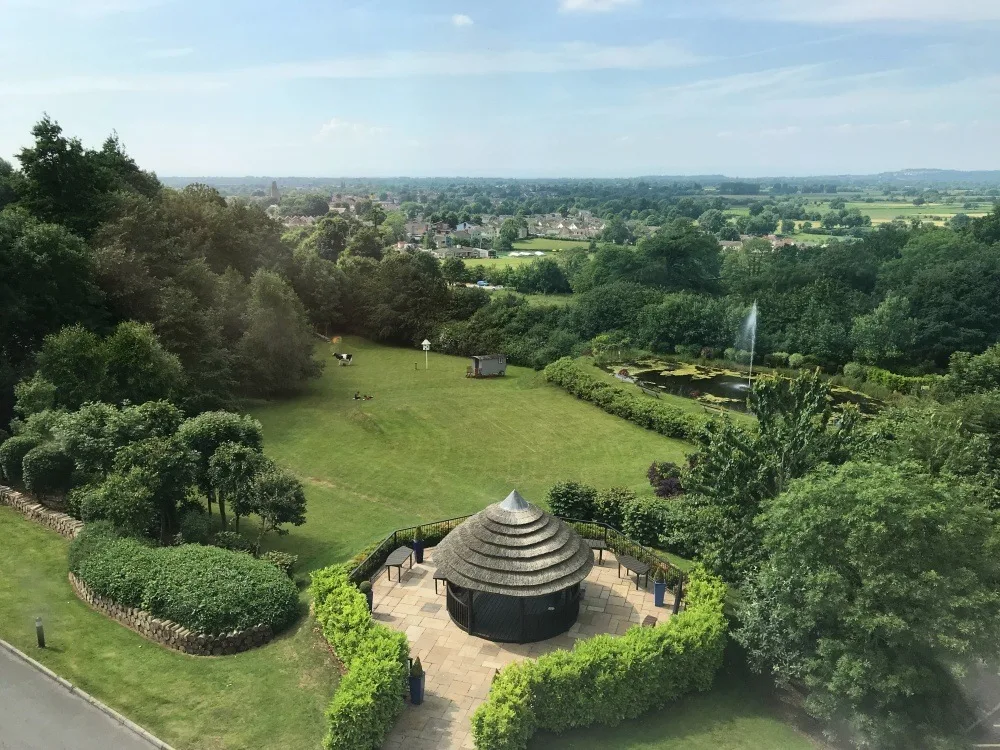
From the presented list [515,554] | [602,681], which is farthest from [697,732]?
[515,554]

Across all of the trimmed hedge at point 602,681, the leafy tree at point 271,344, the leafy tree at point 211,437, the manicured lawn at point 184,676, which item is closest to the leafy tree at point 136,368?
the leafy tree at point 211,437

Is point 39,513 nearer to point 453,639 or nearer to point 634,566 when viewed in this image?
point 453,639

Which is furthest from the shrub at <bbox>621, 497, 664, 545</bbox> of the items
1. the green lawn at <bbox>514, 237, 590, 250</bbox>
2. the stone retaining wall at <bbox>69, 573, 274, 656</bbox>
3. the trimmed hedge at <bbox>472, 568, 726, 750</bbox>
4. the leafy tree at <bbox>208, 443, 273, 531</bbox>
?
the green lawn at <bbox>514, 237, 590, 250</bbox>

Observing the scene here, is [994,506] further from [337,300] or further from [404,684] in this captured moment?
[337,300]

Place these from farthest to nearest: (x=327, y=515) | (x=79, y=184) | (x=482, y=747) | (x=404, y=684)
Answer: (x=79, y=184) → (x=327, y=515) → (x=404, y=684) → (x=482, y=747)

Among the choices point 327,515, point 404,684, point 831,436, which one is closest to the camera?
point 404,684

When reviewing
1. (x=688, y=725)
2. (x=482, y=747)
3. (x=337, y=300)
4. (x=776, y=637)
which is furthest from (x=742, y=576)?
(x=337, y=300)

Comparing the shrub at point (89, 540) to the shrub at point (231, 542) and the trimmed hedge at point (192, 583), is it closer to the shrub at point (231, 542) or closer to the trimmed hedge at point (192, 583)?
the trimmed hedge at point (192, 583)
